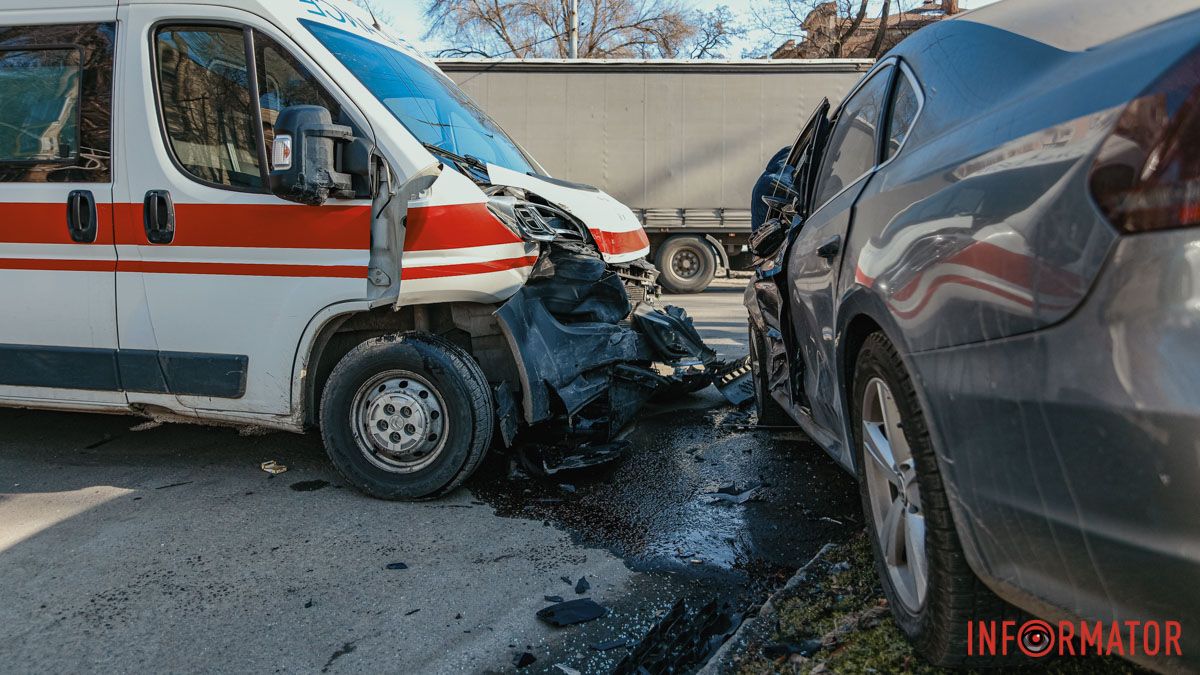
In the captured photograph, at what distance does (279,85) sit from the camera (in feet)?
12.9

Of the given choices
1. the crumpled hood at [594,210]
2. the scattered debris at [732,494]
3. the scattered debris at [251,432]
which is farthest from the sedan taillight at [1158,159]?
the scattered debris at [251,432]

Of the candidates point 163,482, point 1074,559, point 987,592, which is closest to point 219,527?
point 163,482

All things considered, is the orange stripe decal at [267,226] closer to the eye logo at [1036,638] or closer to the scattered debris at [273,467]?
the scattered debris at [273,467]

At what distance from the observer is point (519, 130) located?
14.2 m

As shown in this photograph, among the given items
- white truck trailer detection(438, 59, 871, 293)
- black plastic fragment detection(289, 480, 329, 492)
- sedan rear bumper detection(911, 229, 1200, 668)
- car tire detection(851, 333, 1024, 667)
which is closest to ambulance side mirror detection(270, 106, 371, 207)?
black plastic fragment detection(289, 480, 329, 492)

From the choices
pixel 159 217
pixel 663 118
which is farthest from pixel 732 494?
pixel 663 118

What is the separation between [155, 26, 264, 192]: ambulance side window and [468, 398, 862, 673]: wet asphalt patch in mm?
1949

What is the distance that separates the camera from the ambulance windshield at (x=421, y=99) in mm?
4055

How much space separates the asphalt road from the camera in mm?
2670

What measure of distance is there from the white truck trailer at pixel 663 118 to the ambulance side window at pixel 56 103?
33.5 ft

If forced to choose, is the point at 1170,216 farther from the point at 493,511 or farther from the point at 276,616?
the point at 493,511

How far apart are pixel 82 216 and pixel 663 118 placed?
36.6 feet

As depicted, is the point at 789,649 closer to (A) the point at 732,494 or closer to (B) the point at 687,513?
(B) the point at 687,513

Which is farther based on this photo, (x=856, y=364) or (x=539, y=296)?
(x=539, y=296)
